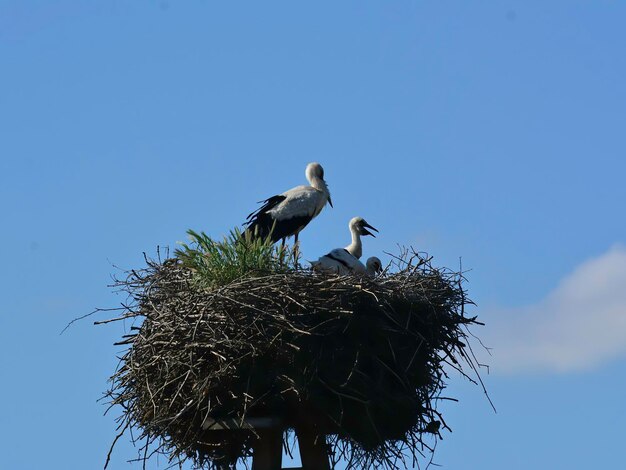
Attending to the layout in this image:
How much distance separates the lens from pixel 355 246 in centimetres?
1139

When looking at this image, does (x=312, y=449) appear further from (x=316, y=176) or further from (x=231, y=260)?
(x=316, y=176)

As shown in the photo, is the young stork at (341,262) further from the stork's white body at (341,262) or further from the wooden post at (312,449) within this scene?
the wooden post at (312,449)

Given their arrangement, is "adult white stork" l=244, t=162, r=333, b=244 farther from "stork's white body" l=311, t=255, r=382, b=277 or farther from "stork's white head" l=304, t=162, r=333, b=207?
"stork's white body" l=311, t=255, r=382, b=277

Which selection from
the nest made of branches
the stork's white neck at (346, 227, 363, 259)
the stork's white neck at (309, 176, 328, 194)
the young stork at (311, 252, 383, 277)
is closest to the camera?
the nest made of branches

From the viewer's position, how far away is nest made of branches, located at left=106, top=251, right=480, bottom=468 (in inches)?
329

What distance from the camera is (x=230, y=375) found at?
8.34m

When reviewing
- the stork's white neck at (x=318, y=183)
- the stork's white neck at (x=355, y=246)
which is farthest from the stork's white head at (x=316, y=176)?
the stork's white neck at (x=355, y=246)

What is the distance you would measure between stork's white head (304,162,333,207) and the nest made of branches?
3528mm

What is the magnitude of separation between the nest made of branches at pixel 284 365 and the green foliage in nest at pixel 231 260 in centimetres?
24

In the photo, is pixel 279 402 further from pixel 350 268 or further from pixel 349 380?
pixel 350 268

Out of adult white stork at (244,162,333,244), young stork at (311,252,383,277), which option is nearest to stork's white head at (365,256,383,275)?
young stork at (311,252,383,277)

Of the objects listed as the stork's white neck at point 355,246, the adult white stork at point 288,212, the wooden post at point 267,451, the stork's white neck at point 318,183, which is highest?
the stork's white neck at point 318,183

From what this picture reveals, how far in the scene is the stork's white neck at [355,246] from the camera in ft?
37.2

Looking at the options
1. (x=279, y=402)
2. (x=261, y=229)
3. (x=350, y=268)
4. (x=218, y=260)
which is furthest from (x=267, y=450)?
(x=261, y=229)
